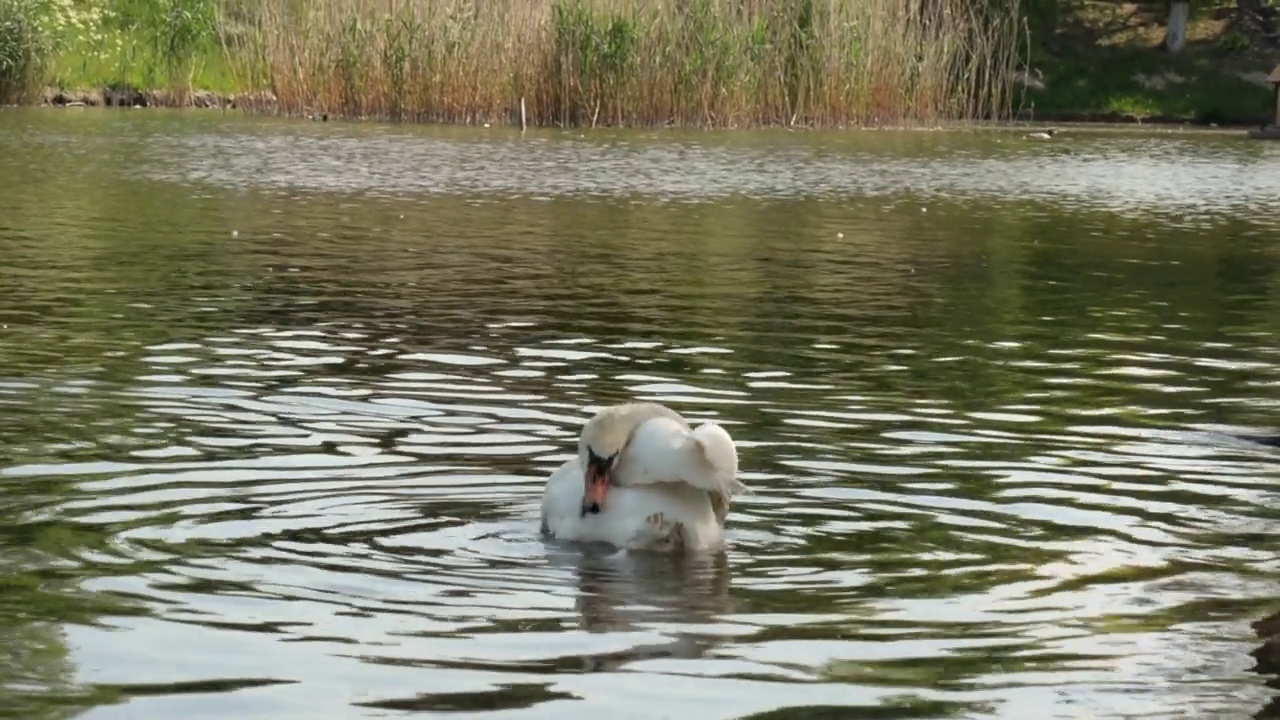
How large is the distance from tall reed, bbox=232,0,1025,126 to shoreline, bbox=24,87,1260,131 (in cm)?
17

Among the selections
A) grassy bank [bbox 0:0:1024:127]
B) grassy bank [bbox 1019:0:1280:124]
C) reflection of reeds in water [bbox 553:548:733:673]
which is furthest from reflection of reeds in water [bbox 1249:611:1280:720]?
grassy bank [bbox 1019:0:1280:124]

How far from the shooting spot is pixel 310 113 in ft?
138

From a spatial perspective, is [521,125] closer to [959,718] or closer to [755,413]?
[755,413]

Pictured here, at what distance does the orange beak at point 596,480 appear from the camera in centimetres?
792

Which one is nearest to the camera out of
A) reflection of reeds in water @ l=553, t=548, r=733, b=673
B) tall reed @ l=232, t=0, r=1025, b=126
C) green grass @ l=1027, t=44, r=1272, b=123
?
reflection of reeds in water @ l=553, t=548, r=733, b=673

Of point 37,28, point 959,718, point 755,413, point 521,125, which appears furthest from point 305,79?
point 959,718

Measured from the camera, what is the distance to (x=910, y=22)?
140ft

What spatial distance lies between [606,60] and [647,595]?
1362 inches

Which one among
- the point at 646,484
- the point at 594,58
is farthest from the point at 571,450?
the point at 594,58

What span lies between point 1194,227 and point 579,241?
8340 mm

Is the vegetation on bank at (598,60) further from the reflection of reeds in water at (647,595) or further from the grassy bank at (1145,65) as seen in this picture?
the reflection of reeds in water at (647,595)

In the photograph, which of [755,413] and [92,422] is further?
[755,413]

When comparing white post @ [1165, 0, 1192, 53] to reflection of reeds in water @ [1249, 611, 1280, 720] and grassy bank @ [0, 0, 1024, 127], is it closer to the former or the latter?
grassy bank @ [0, 0, 1024, 127]

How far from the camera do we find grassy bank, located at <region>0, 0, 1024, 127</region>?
40.7 meters
